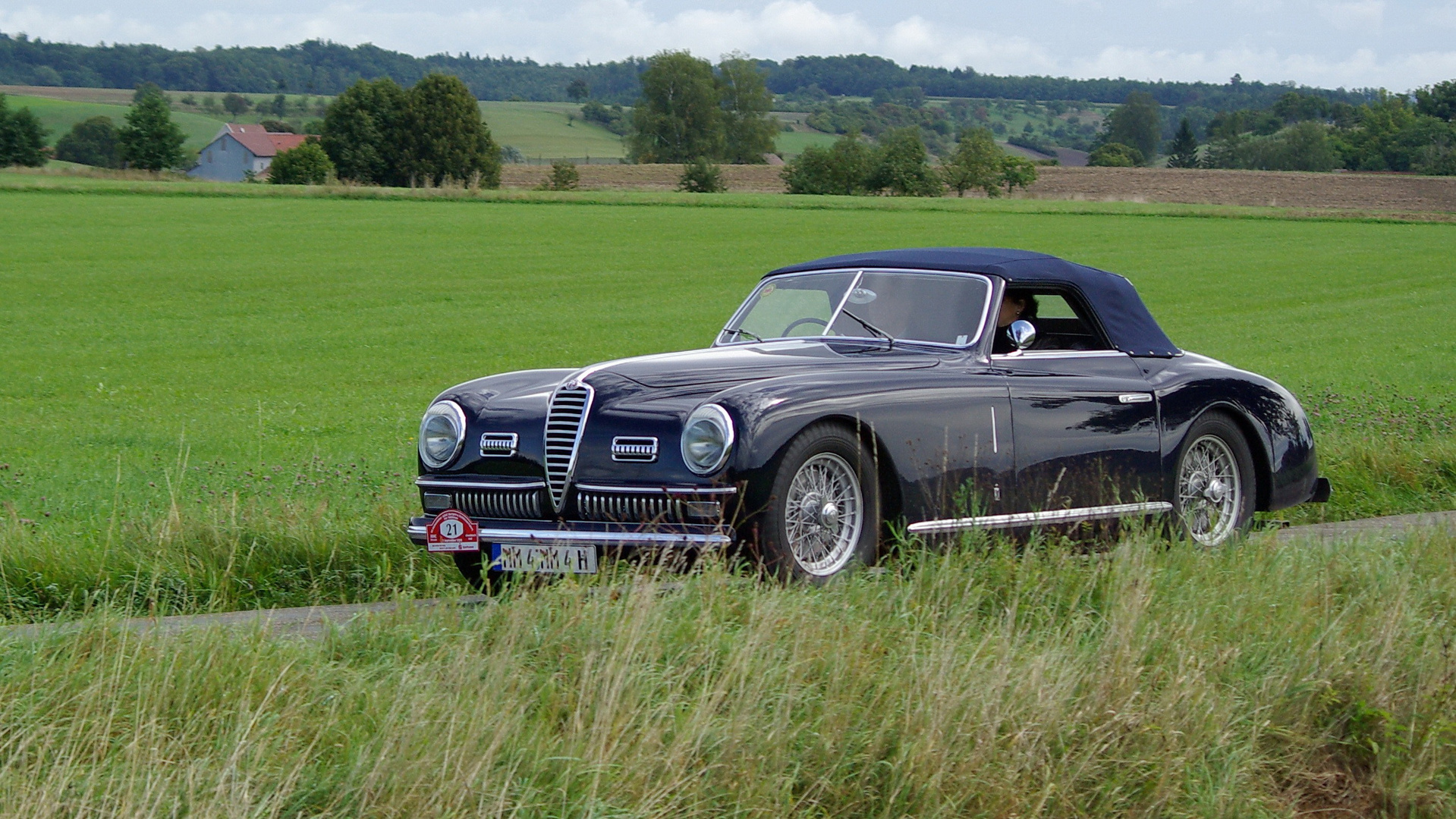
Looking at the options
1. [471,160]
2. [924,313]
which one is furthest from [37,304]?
[471,160]

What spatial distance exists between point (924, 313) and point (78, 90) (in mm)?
180023

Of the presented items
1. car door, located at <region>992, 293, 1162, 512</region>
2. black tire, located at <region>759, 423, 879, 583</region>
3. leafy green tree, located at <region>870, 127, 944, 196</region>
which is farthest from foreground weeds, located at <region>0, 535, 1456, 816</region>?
leafy green tree, located at <region>870, 127, 944, 196</region>

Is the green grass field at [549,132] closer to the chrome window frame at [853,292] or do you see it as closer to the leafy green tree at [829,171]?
the leafy green tree at [829,171]

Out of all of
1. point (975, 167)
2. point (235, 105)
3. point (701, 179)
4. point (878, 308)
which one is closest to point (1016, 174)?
point (975, 167)

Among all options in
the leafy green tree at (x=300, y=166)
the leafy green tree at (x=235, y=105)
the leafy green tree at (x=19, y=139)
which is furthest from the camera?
the leafy green tree at (x=235, y=105)

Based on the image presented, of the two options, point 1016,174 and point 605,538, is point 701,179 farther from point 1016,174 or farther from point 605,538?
point 605,538

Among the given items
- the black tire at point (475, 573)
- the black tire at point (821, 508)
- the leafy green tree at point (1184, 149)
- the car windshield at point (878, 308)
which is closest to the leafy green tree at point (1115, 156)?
the leafy green tree at point (1184, 149)

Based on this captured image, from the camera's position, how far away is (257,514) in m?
7.52

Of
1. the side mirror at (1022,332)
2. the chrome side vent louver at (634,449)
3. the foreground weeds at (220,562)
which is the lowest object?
the foreground weeds at (220,562)

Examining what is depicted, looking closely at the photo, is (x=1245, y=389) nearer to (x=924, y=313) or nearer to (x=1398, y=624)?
(x=924, y=313)

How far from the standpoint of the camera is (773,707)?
432 cm

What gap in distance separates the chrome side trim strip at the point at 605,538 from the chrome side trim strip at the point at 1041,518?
40.4 inches

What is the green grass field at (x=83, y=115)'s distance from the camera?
129m

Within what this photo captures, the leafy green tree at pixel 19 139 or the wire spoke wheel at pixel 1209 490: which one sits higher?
the wire spoke wheel at pixel 1209 490
